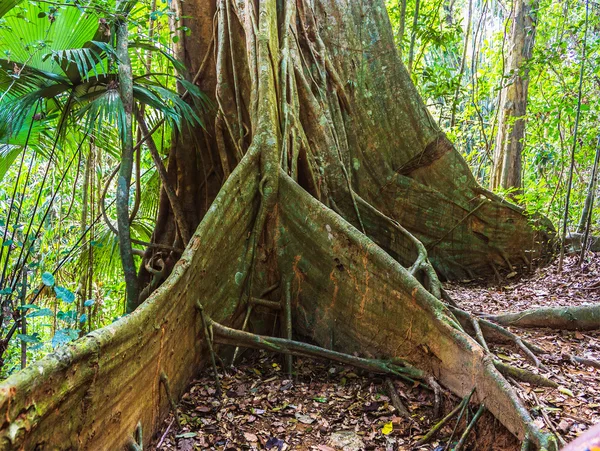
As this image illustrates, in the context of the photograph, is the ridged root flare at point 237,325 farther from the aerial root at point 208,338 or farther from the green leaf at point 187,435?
the green leaf at point 187,435

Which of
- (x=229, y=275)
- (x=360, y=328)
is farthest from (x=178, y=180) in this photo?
(x=360, y=328)

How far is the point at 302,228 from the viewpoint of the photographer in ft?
12.5

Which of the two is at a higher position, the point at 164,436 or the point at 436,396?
the point at 436,396

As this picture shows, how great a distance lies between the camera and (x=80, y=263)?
550cm

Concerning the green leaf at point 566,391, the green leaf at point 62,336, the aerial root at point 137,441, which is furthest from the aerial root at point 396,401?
the green leaf at point 62,336

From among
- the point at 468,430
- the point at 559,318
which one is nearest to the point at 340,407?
the point at 468,430

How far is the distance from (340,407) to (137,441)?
1279 millimetres

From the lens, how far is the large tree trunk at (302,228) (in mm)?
2283

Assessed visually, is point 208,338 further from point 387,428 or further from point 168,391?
point 387,428

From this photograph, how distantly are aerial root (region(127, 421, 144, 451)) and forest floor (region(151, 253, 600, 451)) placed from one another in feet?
0.67

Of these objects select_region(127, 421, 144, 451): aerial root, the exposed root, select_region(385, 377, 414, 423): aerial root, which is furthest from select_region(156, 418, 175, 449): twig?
the exposed root

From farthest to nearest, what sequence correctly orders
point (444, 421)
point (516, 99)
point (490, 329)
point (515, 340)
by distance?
1. point (516, 99)
2. point (490, 329)
3. point (515, 340)
4. point (444, 421)

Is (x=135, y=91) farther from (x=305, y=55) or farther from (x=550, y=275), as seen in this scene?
(x=550, y=275)

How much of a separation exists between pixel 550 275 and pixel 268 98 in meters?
3.79
